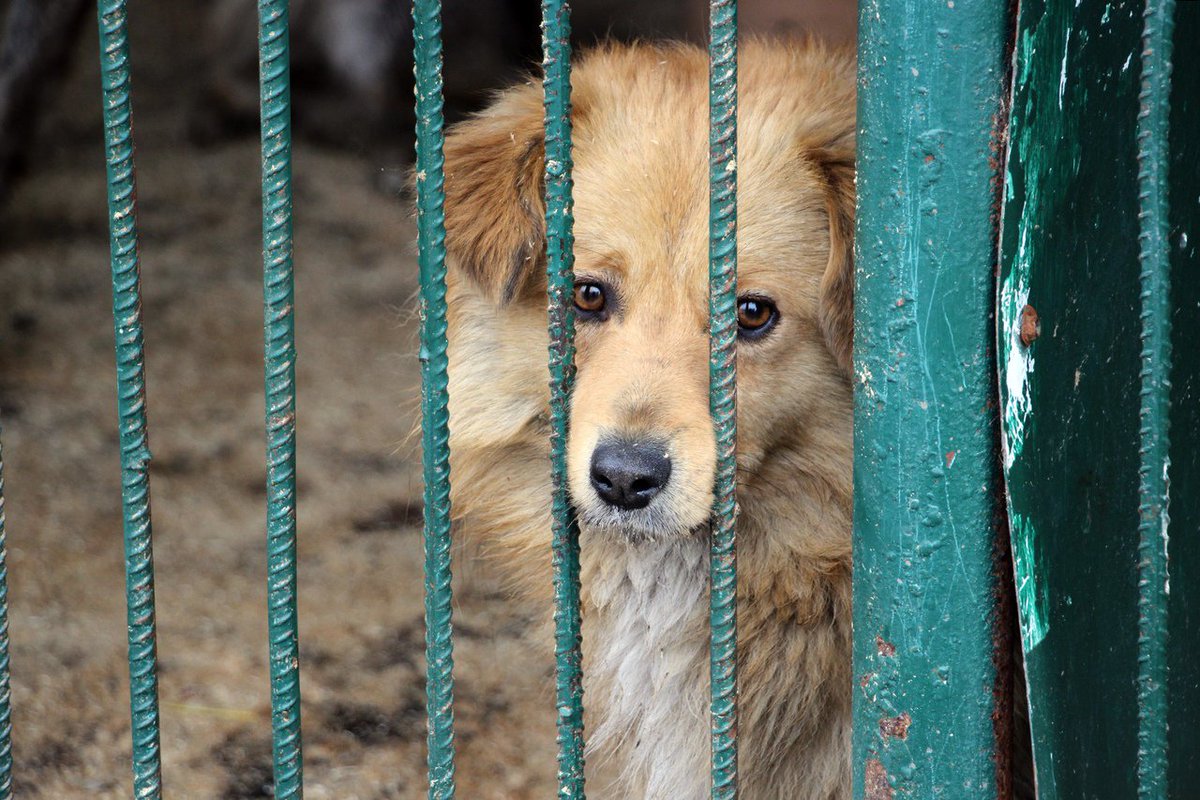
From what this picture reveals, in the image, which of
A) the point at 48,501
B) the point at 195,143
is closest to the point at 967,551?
the point at 48,501

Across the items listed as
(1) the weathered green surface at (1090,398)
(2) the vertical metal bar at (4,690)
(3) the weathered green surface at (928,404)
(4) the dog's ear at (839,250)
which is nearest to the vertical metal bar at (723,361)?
(3) the weathered green surface at (928,404)

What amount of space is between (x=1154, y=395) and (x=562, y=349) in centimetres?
72

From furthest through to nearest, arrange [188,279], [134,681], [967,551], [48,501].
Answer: [188,279], [48,501], [134,681], [967,551]

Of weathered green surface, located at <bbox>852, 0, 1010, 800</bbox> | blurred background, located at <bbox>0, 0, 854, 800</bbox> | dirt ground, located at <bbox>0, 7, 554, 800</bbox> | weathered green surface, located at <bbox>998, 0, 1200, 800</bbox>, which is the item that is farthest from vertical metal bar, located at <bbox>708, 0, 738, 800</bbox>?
dirt ground, located at <bbox>0, 7, 554, 800</bbox>

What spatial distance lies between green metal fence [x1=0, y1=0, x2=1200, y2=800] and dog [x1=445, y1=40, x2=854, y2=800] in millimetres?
630

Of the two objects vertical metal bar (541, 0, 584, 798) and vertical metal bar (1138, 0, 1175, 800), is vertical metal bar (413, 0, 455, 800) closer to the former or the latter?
vertical metal bar (541, 0, 584, 798)

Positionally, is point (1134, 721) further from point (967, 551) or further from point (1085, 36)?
point (1085, 36)

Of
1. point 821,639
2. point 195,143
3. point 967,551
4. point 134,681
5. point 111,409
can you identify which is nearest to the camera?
point 967,551

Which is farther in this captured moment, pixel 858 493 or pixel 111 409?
pixel 111 409

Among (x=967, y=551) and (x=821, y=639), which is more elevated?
(x=967, y=551)

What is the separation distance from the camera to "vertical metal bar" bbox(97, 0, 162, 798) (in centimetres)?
175

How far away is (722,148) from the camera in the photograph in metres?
1.64

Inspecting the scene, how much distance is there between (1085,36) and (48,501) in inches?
156

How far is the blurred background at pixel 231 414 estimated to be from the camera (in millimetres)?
3494
